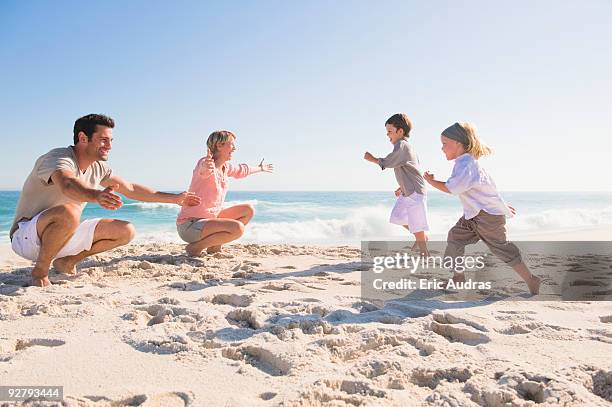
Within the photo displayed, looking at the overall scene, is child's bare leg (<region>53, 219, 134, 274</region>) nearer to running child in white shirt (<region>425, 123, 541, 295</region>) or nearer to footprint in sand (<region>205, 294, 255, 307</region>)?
footprint in sand (<region>205, 294, 255, 307</region>)

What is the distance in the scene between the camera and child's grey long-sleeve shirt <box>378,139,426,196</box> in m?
4.38

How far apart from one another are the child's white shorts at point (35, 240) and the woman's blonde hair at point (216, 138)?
1449 mm

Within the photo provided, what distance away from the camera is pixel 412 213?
4.47 meters

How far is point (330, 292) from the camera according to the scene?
10.3ft

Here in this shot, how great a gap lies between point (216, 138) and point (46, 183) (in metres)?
1.75

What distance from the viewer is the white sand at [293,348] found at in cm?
152

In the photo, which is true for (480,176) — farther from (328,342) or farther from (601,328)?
(328,342)

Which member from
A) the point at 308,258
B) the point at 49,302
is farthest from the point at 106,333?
the point at 308,258

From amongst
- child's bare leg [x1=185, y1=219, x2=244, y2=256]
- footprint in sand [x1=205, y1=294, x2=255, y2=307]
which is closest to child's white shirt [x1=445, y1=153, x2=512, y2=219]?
footprint in sand [x1=205, y1=294, x2=255, y2=307]

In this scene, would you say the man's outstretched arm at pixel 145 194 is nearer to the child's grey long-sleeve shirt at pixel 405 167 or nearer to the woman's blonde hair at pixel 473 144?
the child's grey long-sleeve shirt at pixel 405 167

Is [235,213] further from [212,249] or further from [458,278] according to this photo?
[458,278]

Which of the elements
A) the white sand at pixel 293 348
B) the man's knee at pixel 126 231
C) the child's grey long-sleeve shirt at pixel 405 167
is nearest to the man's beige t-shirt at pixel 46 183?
the man's knee at pixel 126 231

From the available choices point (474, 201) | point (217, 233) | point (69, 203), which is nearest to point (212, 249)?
point (217, 233)

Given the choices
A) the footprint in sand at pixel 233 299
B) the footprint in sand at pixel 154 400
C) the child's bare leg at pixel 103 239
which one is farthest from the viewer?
the child's bare leg at pixel 103 239
